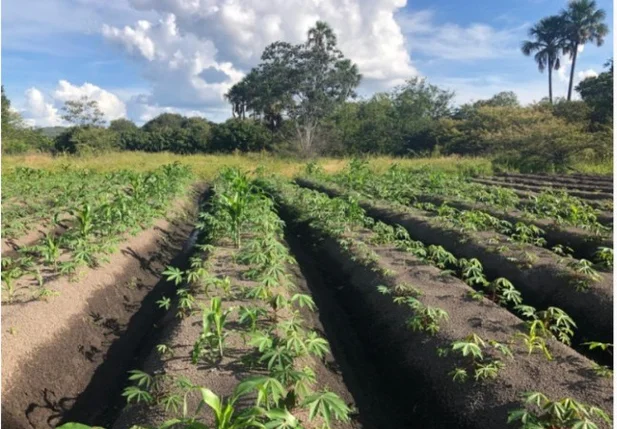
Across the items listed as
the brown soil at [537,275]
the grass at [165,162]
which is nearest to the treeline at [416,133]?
the grass at [165,162]

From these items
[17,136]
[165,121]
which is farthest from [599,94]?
[165,121]

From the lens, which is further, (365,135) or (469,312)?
(365,135)

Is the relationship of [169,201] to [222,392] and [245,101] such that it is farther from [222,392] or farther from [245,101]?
[245,101]

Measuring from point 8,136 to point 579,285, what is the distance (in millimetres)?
33267

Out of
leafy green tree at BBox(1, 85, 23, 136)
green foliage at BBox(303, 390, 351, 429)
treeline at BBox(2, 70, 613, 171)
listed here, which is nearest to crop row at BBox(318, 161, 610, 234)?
green foliage at BBox(303, 390, 351, 429)

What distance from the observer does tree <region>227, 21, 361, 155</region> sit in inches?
1300

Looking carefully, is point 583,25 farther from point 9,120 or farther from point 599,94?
point 9,120

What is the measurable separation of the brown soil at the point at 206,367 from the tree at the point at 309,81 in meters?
28.3

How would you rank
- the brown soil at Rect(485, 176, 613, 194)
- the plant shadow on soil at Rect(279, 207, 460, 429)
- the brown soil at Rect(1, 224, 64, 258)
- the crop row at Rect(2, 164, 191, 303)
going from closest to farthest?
the plant shadow on soil at Rect(279, 207, 460, 429), the crop row at Rect(2, 164, 191, 303), the brown soil at Rect(1, 224, 64, 258), the brown soil at Rect(485, 176, 613, 194)

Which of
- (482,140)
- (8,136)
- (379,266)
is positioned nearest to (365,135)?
(482,140)

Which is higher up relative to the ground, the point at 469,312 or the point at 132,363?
the point at 469,312

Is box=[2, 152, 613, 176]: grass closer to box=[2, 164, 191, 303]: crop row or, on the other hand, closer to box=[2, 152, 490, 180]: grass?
box=[2, 152, 490, 180]: grass

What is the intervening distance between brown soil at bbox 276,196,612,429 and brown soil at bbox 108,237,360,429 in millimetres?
572

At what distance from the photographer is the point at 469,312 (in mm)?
4801
